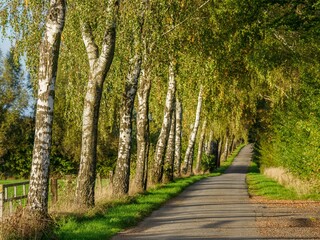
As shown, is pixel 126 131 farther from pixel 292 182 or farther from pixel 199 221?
pixel 292 182

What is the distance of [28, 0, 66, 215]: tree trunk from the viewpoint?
531 inches

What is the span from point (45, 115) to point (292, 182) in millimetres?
19415

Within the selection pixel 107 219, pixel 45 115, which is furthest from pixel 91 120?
pixel 45 115

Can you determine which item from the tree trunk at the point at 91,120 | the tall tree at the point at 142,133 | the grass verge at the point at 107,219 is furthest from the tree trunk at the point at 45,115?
the tall tree at the point at 142,133

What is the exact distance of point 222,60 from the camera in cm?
2628

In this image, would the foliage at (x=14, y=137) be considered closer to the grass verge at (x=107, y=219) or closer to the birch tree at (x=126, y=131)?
the birch tree at (x=126, y=131)

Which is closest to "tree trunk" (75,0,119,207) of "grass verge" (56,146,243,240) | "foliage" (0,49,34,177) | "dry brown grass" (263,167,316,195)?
"grass verge" (56,146,243,240)

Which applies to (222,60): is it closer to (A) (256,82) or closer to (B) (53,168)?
(A) (256,82)

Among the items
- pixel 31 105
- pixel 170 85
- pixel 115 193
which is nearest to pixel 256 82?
pixel 170 85

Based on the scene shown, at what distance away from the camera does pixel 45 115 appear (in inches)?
538

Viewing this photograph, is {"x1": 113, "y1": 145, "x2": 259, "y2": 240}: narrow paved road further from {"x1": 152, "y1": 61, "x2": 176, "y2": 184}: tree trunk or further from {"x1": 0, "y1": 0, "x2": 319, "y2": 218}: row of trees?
{"x1": 152, "y1": 61, "x2": 176, "y2": 184}: tree trunk

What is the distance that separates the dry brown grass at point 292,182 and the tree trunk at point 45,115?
1210 cm

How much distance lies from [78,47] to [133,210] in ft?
16.7

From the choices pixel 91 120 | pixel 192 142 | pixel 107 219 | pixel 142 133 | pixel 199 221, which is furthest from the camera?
pixel 192 142
